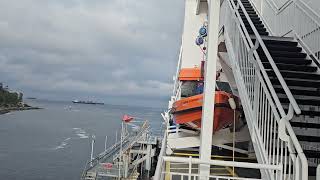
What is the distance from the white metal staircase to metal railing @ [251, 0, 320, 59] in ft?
0.11

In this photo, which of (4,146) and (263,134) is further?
(4,146)

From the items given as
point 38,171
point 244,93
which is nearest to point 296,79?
point 244,93

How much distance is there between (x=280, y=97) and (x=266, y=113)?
0.76m

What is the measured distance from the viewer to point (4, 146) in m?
60.1

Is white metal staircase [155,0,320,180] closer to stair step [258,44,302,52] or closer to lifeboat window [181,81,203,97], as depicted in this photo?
stair step [258,44,302,52]

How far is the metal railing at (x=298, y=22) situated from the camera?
8.18 metres

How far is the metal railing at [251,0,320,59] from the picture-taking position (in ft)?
26.8

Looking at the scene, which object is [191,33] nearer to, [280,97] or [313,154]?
[280,97]

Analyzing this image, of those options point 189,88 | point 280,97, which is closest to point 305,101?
→ point 280,97

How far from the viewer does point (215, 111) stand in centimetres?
819

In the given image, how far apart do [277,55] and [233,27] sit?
1124 millimetres

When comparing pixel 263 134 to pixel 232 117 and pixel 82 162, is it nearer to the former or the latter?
pixel 232 117

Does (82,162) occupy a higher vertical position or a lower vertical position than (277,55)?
lower

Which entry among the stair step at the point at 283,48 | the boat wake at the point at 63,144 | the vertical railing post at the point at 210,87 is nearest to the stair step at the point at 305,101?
the vertical railing post at the point at 210,87
